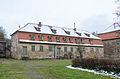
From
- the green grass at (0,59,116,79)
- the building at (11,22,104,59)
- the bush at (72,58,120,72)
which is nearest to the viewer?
the green grass at (0,59,116,79)

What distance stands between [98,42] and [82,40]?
6338mm

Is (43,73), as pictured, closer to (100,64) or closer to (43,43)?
(100,64)

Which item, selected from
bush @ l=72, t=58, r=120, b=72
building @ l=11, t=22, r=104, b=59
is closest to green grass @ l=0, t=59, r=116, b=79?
bush @ l=72, t=58, r=120, b=72

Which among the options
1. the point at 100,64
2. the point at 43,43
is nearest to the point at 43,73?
the point at 100,64

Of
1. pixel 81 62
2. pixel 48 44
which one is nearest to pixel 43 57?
pixel 48 44

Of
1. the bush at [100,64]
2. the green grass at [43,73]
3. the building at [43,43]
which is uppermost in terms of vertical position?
the building at [43,43]

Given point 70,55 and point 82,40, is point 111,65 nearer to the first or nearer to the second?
point 70,55

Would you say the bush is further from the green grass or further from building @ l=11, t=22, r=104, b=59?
building @ l=11, t=22, r=104, b=59

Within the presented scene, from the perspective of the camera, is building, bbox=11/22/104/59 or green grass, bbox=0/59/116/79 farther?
building, bbox=11/22/104/59

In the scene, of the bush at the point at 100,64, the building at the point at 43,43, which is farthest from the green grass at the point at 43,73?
the building at the point at 43,43

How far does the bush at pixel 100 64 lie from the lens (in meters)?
8.65

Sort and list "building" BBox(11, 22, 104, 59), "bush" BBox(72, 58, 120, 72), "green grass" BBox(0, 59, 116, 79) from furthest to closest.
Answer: "building" BBox(11, 22, 104, 59), "bush" BBox(72, 58, 120, 72), "green grass" BBox(0, 59, 116, 79)

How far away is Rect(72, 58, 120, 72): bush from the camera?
8.65 m

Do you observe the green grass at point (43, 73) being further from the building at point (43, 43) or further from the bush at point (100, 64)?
the building at point (43, 43)
